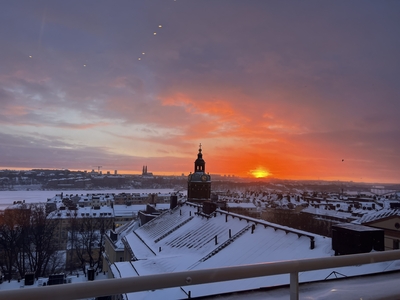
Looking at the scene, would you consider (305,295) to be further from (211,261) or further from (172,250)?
(172,250)

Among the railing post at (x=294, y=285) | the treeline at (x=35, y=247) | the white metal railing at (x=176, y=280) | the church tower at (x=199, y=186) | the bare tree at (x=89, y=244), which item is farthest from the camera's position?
the bare tree at (x=89, y=244)

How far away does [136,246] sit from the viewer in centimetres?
2889

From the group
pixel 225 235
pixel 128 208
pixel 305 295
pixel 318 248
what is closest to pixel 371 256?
pixel 305 295

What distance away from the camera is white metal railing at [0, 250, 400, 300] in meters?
1.85

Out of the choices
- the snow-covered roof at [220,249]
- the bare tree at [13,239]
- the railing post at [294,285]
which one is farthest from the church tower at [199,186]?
the railing post at [294,285]

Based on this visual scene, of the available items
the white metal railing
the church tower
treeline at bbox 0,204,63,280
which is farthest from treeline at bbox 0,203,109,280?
the white metal railing

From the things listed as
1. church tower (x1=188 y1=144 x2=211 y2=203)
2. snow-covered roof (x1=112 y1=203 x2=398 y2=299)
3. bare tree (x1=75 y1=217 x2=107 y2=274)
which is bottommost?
bare tree (x1=75 y1=217 x2=107 y2=274)

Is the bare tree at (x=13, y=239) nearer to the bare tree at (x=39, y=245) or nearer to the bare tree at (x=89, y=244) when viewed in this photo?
the bare tree at (x=39, y=245)

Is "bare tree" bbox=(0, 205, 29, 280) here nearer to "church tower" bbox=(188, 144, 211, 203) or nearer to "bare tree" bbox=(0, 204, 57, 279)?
"bare tree" bbox=(0, 204, 57, 279)

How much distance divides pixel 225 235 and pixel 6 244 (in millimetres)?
32226

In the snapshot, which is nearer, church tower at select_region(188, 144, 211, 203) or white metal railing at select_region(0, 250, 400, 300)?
white metal railing at select_region(0, 250, 400, 300)

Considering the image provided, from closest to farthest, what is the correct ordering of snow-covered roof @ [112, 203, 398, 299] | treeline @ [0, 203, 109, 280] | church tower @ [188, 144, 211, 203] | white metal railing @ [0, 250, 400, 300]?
1. white metal railing @ [0, 250, 400, 300]
2. snow-covered roof @ [112, 203, 398, 299]
3. treeline @ [0, 203, 109, 280]
4. church tower @ [188, 144, 211, 203]

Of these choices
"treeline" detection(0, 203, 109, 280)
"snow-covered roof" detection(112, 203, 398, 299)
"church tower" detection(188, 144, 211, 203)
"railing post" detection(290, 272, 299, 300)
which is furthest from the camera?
"church tower" detection(188, 144, 211, 203)

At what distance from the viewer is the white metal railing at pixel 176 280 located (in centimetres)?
185
